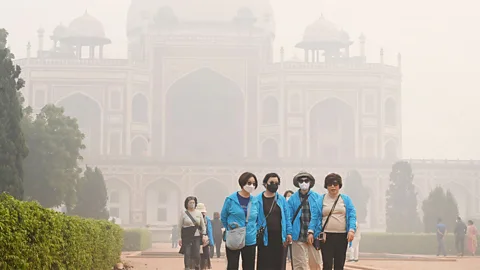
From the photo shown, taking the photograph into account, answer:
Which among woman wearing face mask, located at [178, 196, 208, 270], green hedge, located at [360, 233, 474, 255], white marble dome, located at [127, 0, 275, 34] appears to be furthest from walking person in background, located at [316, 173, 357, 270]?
white marble dome, located at [127, 0, 275, 34]

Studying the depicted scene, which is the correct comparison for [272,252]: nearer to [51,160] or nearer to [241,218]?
[241,218]

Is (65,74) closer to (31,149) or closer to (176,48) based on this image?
(176,48)

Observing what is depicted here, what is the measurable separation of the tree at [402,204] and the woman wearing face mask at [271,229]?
27.5m

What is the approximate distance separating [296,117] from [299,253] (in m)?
43.0

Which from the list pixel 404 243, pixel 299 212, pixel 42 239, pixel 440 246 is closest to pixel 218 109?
pixel 404 243

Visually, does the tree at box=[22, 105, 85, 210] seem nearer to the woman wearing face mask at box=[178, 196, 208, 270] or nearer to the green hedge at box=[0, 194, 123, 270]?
the woman wearing face mask at box=[178, 196, 208, 270]

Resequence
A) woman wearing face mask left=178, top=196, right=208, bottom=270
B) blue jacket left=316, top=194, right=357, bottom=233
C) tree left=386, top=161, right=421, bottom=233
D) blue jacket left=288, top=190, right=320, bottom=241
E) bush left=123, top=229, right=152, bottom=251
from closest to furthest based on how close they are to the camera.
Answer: blue jacket left=316, top=194, right=357, bottom=233, blue jacket left=288, top=190, right=320, bottom=241, woman wearing face mask left=178, top=196, right=208, bottom=270, bush left=123, top=229, right=152, bottom=251, tree left=386, top=161, right=421, bottom=233

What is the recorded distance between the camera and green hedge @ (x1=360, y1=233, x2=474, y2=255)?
24.7m

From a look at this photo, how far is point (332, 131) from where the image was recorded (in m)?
53.5

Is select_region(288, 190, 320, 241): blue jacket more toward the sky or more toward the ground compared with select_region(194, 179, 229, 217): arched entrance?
more toward the ground

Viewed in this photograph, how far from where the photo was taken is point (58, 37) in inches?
2206

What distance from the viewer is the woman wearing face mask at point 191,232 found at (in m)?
11.0

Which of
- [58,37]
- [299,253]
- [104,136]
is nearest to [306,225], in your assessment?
[299,253]

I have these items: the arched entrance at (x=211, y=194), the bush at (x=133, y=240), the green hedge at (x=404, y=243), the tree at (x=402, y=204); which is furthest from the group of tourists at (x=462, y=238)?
the arched entrance at (x=211, y=194)
